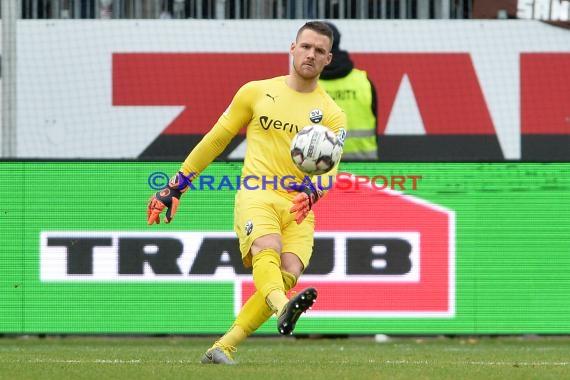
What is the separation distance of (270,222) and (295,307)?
0.78 m

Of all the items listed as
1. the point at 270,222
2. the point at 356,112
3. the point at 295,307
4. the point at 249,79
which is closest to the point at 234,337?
the point at 270,222

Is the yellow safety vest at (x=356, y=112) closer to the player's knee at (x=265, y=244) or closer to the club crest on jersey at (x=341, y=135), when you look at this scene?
the club crest on jersey at (x=341, y=135)

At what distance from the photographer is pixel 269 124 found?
8234mm

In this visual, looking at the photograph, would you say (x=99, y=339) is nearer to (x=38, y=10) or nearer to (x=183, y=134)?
(x=183, y=134)

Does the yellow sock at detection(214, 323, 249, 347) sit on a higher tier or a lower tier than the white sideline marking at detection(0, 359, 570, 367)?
higher

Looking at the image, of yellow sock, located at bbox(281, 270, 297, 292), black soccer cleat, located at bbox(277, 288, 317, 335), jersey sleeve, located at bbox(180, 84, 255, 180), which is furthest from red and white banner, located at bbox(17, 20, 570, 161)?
black soccer cleat, located at bbox(277, 288, 317, 335)

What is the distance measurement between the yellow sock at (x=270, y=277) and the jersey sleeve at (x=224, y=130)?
28.0 inches

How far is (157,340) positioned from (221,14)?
451cm

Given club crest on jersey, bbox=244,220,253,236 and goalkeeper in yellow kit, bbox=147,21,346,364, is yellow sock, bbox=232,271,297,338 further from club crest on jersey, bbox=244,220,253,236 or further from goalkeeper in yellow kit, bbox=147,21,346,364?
club crest on jersey, bbox=244,220,253,236

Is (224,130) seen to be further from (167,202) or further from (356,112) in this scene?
(356,112)

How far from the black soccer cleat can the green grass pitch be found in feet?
0.80

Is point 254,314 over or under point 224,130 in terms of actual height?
under

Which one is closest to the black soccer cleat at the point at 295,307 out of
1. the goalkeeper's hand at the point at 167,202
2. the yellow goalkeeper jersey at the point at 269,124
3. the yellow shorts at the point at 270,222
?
the yellow shorts at the point at 270,222

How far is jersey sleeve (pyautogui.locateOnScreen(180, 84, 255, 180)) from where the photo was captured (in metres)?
8.31
